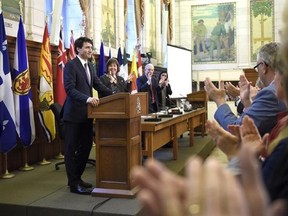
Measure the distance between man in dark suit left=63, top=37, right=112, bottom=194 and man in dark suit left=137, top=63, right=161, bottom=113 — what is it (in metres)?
3.09

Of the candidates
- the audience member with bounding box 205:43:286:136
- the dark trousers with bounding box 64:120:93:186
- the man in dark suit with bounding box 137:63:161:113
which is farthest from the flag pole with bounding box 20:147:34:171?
the audience member with bounding box 205:43:286:136

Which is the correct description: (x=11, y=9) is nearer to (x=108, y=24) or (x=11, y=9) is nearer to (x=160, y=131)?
(x=160, y=131)

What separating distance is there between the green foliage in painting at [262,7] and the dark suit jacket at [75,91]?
44.5 ft

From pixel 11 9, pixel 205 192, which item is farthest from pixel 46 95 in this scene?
pixel 205 192

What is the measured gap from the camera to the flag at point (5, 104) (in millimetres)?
4723

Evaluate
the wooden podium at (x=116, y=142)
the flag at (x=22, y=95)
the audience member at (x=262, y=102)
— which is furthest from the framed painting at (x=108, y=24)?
the audience member at (x=262, y=102)

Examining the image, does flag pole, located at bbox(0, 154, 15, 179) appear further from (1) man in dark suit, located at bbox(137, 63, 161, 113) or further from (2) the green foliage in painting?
(2) the green foliage in painting

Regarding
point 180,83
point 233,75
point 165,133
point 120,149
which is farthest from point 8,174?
point 233,75

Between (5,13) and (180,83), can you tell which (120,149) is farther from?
(180,83)

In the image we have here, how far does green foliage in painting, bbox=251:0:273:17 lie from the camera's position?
15758mm

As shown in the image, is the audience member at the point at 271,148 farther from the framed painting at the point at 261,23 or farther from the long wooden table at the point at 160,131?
the framed painting at the point at 261,23

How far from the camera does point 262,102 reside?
2.14 meters

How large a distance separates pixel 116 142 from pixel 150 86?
11.5 ft

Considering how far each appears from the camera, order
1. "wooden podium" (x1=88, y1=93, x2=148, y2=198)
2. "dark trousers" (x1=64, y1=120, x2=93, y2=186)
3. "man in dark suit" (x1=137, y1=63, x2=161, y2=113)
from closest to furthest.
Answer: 1. "wooden podium" (x1=88, y1=93, x2=148, y2=198)
2. "dark trousers" (x1=64, y1=120, x2=93, y2=186)
3. "man in dark suit" (x1=137, y1=63, x2=161, y2=113)
